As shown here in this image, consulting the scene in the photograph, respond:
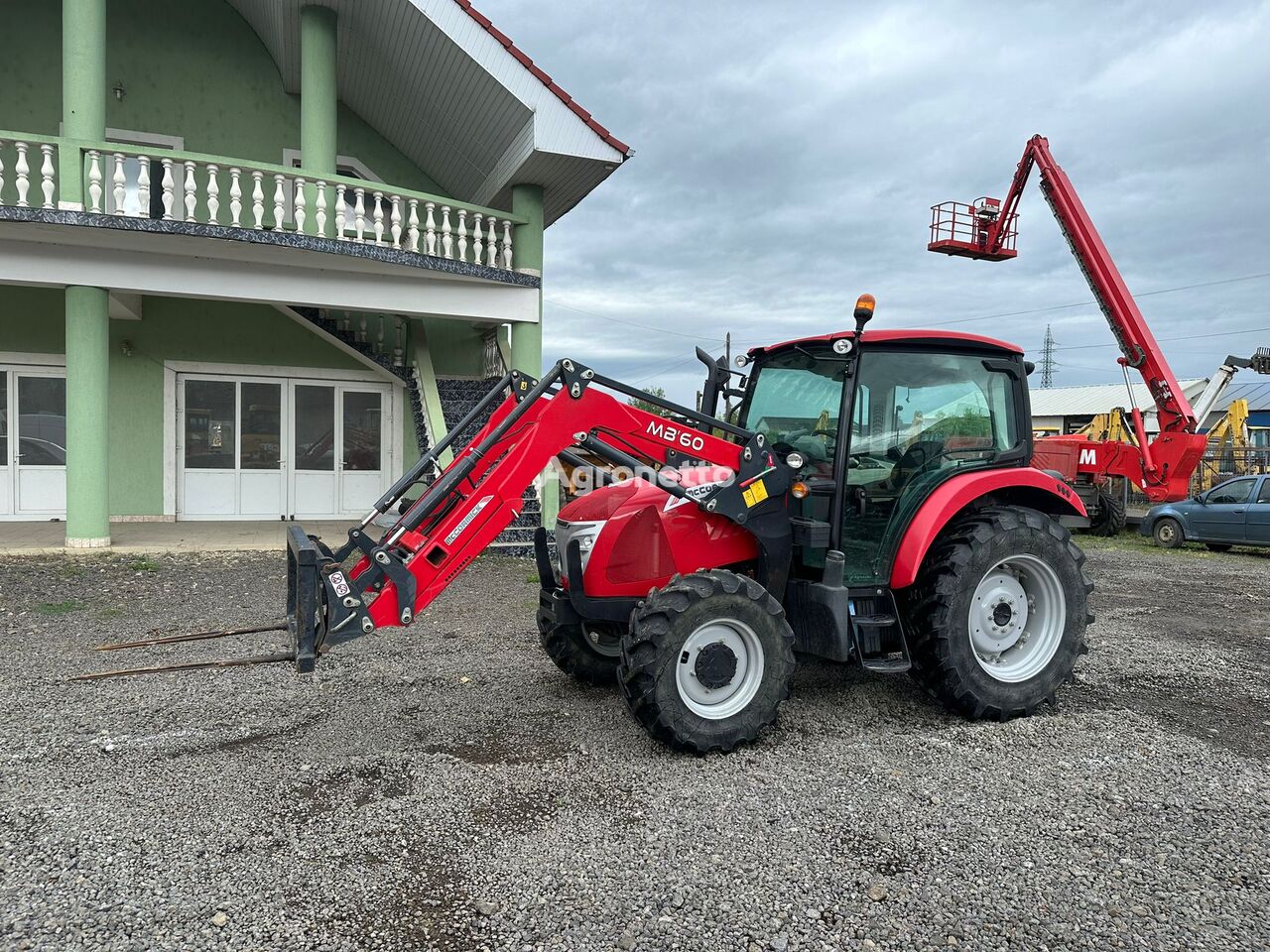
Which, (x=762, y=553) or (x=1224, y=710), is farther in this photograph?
(x=1224, y=710)

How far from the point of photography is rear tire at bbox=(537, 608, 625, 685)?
504 centimetres

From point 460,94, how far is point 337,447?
18.9ft

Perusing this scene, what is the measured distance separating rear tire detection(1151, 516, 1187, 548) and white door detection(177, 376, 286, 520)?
14.9 m

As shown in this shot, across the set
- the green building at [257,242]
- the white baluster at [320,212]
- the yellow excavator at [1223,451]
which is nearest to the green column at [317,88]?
the green building at [257,242]

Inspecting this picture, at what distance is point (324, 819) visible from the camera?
11.2 feet

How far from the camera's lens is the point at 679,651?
154 inches

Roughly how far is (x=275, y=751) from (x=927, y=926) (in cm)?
320

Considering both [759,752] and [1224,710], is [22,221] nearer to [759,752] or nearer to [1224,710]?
[759,752]

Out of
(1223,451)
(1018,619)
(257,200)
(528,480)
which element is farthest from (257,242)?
(1223,451)

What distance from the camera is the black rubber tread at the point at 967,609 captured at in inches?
176

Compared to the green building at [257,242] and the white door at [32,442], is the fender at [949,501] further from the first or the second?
the white door at [32,442]

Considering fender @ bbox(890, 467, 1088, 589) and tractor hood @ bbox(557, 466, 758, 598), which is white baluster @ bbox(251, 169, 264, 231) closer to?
tractor hood @ bbox(557, 466, 758, 598)

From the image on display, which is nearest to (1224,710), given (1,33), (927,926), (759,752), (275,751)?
(759,752)

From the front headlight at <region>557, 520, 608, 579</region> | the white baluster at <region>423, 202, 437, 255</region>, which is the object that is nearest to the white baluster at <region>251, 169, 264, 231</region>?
the white baluster at <region>423, 202, 437, 255</region>
